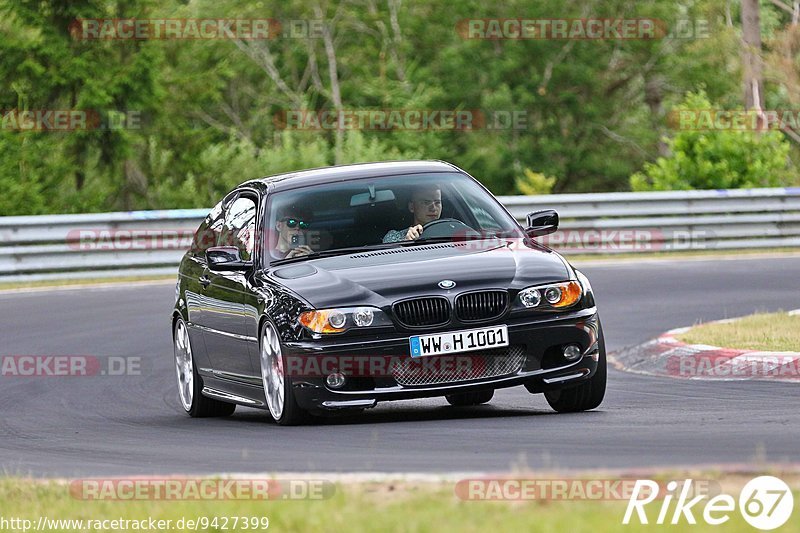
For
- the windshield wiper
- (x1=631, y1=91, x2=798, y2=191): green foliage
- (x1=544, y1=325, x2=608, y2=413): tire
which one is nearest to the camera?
(x1=544, y1=325, x2=608, y2=413): tire

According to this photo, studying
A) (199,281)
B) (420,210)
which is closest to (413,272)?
(420,210)

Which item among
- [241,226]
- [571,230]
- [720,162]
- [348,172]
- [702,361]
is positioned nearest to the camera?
[348,172]

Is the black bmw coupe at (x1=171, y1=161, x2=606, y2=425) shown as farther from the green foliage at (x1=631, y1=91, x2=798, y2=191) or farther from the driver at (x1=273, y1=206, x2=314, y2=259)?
the green foliage at (x1=631, y1=91, x2=798, y2=191)

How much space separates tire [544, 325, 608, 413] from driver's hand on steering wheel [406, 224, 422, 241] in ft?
4.34

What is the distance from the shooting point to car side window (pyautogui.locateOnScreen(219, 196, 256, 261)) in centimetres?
1071

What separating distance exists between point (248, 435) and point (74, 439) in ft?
3.64

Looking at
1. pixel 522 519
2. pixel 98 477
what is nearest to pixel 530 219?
pixel 98 477

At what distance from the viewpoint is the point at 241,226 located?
1107 cm

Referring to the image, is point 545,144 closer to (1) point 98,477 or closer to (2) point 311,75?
(2) point 311,75

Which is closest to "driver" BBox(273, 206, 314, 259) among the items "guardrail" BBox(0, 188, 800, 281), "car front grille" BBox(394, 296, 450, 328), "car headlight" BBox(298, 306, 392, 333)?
"car headlight" BBox(298, 306, 392, 333)

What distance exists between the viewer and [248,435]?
9.34 meters

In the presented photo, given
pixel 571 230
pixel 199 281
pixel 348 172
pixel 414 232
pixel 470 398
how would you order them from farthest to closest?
pixel 571 230 → pixel 199 281 → pixel 470 398 → pixel 348 172 → pixel 414 232

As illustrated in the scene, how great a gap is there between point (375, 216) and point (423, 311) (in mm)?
1391

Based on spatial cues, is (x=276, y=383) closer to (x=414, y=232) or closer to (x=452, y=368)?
(x=452, y=368)
